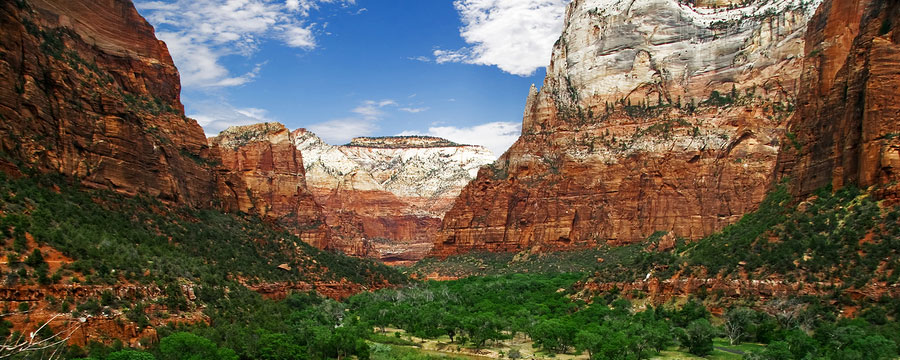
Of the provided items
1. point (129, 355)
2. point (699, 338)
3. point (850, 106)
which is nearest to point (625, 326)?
point (699, 338)

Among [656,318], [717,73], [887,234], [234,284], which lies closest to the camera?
[887,234]

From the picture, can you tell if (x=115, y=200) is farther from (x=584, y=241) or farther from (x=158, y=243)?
(x=584, y=241)

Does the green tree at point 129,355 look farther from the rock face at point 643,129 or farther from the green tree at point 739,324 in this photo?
the rock face at point 643,129

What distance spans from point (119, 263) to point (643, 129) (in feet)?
347

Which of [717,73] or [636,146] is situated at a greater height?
[717,73]

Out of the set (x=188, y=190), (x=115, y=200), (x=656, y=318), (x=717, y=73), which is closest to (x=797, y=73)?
(x=717, y=73)

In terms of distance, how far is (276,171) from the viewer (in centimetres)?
13612

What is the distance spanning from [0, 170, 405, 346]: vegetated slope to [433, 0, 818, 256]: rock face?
70512 mm

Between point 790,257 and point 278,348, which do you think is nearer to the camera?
point 278,348

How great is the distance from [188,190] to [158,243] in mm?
18949

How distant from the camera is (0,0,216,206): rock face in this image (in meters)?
51.4

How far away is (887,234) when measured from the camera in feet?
164

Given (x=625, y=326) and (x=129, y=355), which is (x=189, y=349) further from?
(x=625, y=326)

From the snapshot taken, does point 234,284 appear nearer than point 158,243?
No
